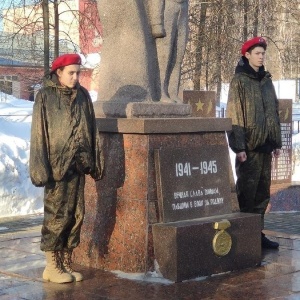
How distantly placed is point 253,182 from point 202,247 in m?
1.39

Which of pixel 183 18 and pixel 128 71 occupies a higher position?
pixel 183 18

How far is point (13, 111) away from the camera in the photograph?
27.3 metres

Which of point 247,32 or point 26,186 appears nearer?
point 26,186

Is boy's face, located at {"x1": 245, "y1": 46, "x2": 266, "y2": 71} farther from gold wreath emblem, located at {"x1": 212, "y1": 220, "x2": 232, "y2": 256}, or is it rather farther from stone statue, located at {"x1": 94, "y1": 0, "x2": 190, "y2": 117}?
gold wreath emblem, located at {"x1": 212, "y1": 220, "x2": 232, "y2": 256}

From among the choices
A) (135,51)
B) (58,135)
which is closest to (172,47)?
(135,51)

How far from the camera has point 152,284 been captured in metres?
6.35

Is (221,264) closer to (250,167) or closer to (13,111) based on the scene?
(250,167)

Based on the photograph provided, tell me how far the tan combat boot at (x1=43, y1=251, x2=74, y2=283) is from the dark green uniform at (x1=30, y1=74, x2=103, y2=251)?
10cm

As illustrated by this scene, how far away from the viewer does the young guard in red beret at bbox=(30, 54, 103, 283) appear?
614 centimetres

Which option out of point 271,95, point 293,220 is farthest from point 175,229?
point 293,220

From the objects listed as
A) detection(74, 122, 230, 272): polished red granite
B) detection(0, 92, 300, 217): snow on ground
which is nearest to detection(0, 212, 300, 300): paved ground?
detection(74, 122, 230, 272): polished red granite

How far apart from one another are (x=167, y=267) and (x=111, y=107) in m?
1.44

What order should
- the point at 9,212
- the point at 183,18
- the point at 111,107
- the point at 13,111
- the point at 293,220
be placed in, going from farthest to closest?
1. the point at 13,111
2. the point at 9,212
3. the point at 293,220
4. the point at 183,18
5. the point at 111,107

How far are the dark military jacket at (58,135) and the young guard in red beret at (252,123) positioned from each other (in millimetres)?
1742
